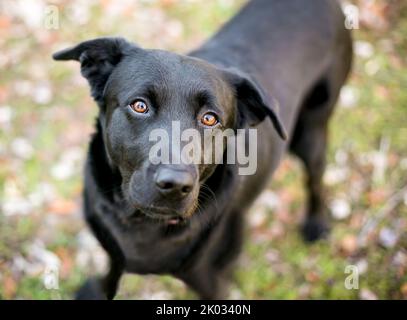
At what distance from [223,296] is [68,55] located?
172cm

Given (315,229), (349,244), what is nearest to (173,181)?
(315,229)

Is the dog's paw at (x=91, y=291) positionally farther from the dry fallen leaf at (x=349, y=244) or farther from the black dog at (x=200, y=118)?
the dry fallen leaf at (x=349, y=244)

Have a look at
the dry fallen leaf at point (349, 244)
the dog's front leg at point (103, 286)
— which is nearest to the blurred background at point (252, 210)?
the dry fallen leaf at point (349, 244)

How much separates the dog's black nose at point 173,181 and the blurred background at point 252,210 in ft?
4.88

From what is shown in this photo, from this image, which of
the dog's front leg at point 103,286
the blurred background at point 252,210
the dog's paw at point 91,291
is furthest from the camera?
the blurred background at point 252,210

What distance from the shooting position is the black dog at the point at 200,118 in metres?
2.29

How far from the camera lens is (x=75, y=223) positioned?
376 cm

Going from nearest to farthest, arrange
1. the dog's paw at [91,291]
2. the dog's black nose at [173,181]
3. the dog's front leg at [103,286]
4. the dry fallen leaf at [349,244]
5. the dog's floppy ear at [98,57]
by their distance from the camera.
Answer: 1. the dog's black nose at [173,181]
2. the dog's floppy ear at [98,57]
3. the dog's front leg at [103,286]
4. the dog's paw at [91,291]
5. the dry fallen leaf at [349,244]

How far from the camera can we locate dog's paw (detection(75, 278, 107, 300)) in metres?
3.25

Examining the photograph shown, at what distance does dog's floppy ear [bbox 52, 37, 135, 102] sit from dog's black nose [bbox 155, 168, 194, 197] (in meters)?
0.69

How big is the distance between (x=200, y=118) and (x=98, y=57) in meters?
0.62
